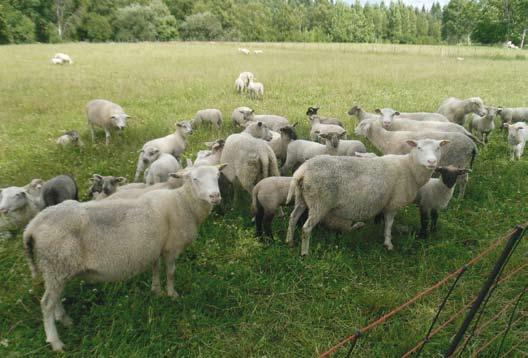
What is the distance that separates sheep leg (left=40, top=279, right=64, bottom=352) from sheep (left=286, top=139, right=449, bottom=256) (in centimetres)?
292

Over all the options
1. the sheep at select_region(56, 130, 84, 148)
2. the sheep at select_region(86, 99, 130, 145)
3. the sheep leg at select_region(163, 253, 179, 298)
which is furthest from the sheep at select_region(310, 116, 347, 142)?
the sheep at select_region(56, 130, 84, 148)

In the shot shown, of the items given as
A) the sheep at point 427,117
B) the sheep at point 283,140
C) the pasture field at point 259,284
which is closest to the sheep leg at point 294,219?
the pasture field at point 259,284

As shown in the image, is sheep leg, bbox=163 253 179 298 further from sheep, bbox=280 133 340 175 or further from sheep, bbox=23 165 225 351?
sheep, bbox=280 133 340 175

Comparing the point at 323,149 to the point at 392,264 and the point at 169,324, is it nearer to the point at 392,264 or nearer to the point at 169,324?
the point at 392,264

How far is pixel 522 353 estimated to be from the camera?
11.2ft

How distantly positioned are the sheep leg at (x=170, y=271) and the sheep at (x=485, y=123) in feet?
29.9

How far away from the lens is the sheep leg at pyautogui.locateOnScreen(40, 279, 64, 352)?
3.24 metres

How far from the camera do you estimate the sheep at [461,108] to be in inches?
373

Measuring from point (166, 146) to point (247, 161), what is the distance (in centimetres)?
260

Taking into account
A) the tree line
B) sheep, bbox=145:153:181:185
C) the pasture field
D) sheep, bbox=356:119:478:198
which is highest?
the tree line

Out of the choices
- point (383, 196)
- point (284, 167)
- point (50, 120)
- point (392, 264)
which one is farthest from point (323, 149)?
point (50, 120)

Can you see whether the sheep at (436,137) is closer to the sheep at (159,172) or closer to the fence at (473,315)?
the fence at (473,315)

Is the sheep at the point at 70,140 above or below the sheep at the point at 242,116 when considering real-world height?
below

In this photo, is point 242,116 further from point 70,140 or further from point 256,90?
point 256,90
